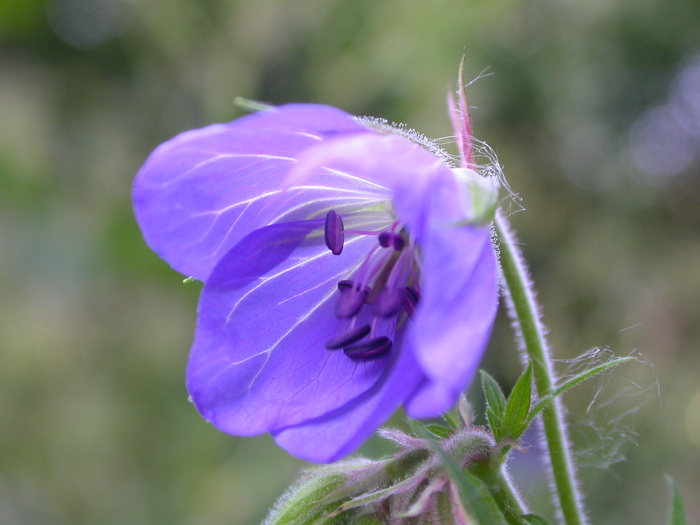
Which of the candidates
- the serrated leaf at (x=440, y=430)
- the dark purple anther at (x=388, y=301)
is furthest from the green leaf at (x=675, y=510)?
the dark purple anther at (x=388, y=301)

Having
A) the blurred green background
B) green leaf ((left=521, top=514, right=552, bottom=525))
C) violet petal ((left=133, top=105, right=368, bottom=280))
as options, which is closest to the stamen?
violet petal ((left=133, top=105, right=368, bottom=280))

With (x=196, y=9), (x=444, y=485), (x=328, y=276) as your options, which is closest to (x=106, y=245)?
(x=196, y=9)

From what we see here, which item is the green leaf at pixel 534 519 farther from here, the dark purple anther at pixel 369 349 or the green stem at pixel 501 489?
the dark purple anther at pixel 369 349

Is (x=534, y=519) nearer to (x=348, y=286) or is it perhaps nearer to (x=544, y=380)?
(x=544, y=380)

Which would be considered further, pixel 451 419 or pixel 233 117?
pixel 233 117

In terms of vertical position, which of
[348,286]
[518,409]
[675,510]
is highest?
[348,286]

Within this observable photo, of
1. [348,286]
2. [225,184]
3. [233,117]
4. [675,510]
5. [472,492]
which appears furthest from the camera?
[233,117]

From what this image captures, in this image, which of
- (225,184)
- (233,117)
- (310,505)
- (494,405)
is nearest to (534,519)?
(494,405)
